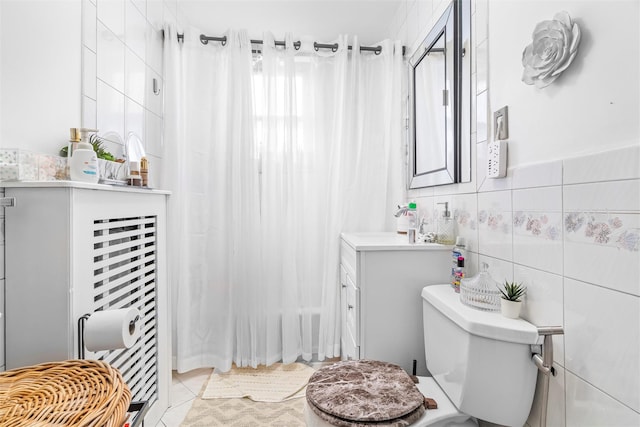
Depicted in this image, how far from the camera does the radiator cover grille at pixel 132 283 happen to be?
110cm

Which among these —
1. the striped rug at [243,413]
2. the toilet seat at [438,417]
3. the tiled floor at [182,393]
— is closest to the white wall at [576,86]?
the toilet seat at [438,417]

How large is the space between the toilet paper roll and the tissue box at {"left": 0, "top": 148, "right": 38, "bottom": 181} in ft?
1.58

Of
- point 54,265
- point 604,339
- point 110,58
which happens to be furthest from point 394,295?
point 110,58

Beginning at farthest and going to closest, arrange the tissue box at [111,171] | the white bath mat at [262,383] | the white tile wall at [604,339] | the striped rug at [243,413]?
the white bath mat at [262,383] → the striped rug at [243,413] → the tissue box at [111,171] → the white tile wall at [604,339]

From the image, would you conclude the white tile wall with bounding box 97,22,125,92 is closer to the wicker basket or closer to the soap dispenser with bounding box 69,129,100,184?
the soap dispenser with bounding box 69,129,100,184

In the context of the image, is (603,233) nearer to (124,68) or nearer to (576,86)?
(576,86)

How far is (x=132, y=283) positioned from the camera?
1292mm

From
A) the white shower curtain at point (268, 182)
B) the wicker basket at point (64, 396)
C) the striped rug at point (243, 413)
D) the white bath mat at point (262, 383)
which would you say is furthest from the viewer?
the white shower curtain at point (268, 182)

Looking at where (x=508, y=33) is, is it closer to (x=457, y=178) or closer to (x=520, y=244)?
(x=457, y=178)

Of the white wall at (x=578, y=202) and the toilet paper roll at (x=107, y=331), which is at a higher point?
the white wall at (x=578, y=202)

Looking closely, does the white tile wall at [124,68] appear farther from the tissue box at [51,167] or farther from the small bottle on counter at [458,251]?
the small bottle on counter at [458,251]

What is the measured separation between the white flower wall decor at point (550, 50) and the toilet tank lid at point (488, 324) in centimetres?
69

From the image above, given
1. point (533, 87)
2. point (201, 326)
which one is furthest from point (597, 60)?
point (201, 326)

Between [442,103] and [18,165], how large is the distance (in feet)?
5.45
